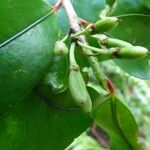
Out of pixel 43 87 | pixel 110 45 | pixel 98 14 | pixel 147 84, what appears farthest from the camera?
pixel 147 84

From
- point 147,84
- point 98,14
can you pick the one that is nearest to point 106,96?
point 98,14

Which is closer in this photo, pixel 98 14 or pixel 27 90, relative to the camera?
pixel 27 90

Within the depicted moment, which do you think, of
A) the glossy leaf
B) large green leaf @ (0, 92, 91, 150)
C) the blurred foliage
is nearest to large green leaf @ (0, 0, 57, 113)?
the glossy leaf

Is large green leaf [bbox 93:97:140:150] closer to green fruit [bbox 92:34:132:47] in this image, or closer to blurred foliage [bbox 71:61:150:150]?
green fruit [bbox 92:34:132:47]

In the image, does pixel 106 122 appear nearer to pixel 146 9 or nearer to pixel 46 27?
pixel 46 27

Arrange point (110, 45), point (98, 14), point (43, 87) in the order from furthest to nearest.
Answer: point (98, 14) < point (43, 87) < point (110, 45)

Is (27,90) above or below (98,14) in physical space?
above

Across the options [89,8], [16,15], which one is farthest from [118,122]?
[89,8]
